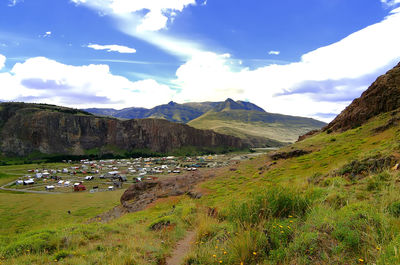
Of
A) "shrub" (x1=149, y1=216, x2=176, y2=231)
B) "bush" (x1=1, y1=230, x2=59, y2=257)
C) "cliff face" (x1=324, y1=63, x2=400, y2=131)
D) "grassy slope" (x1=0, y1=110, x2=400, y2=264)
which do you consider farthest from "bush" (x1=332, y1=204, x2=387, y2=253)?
"cliff face" (x1=324, y1=63, x2=400, y2=131)

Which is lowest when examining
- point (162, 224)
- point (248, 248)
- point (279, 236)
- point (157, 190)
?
point (157, 190)

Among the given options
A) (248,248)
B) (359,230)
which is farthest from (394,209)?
(248,248)

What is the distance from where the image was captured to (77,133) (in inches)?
5763

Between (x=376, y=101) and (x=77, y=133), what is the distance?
162658 mm

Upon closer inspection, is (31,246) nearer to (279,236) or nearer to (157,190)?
(279,236)

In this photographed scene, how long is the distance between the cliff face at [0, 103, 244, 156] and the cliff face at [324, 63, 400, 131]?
480ft

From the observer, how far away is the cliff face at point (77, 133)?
131750 millimetres

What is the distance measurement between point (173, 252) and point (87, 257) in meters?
2.55

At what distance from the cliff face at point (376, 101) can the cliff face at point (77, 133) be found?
5757 inches

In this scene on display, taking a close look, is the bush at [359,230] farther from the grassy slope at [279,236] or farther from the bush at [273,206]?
the bush at [273,206]

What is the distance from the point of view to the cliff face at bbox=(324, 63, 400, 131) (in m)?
25.8

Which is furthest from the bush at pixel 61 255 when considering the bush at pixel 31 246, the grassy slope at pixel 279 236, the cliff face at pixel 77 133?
the cliff face at pixel 77 133

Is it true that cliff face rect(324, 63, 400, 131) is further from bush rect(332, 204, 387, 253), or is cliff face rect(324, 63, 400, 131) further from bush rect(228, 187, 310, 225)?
bush rect(332, 204, 387, 253)

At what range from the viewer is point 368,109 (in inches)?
1118
